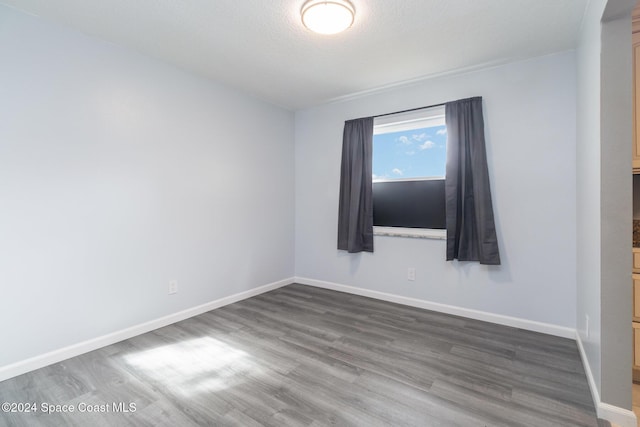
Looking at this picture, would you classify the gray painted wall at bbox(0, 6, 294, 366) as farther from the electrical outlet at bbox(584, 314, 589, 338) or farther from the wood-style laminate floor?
the electrical outlet at bbox(584, 314, 589, 338)

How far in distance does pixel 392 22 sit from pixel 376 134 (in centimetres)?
159

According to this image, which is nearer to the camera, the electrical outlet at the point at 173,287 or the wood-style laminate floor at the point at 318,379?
the wood-style laminate floor at the point at 318,379

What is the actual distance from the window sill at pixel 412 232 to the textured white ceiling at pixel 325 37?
1.67 m

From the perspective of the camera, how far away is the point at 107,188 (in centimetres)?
252

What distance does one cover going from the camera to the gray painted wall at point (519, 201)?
2637 millimetres

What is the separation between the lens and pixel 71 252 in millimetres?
2328

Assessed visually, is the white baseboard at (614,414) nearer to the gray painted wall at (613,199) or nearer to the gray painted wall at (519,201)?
the gray painted wall at (613,199)

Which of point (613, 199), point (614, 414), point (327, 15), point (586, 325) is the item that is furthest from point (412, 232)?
point (327, 15)

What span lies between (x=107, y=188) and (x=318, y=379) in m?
2.28

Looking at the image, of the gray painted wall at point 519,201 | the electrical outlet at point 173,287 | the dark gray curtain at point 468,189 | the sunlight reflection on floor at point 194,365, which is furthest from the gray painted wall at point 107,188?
the dark gray curtain at point 468,189

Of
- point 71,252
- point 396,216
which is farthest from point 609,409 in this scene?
point 71,252

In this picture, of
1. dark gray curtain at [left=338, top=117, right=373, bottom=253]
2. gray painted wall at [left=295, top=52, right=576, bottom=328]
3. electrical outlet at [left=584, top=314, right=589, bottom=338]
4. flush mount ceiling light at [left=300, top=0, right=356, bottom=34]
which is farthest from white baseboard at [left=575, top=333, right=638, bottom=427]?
flush mount ceiling light at [left=300, top=0, right=356, bottom=34]

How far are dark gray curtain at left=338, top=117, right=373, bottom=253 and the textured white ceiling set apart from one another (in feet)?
2.30

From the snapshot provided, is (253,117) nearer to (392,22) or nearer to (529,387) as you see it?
(392,22)
